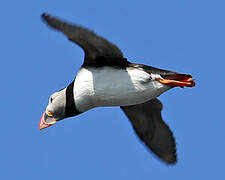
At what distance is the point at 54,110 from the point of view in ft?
33.6

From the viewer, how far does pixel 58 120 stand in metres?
10.3

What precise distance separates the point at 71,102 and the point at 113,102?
2.39ft

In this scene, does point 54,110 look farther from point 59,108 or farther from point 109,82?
point 109,82

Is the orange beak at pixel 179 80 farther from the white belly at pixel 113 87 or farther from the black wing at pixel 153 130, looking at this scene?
the black wing at pixel 153 130

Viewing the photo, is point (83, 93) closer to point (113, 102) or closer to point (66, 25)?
point (113, 102)

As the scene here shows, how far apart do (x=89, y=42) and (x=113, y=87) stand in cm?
92

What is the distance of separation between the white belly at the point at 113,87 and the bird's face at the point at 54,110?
1.29ft

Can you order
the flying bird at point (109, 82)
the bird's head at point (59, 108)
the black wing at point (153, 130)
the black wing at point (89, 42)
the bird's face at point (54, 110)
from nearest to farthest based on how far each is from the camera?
the black wing at point (89, 42)
the flying bird at point (109, 82)
the bird's head at point (59, 108)
the bird's face at point (54, 110)
the black wing at point (153, 130)

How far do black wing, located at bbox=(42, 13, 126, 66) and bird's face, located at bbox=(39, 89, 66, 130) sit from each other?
2.76 feet

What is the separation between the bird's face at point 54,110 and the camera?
399 inches

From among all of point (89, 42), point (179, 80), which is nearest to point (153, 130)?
point (179, 80)

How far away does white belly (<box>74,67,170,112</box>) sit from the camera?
9531mm

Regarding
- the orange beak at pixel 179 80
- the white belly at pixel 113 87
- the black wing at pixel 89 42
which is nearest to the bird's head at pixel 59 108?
the white belly at pixel 113 87

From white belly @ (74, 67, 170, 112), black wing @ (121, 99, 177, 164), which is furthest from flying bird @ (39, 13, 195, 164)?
black wing @ (121, 99, 177, 164)
